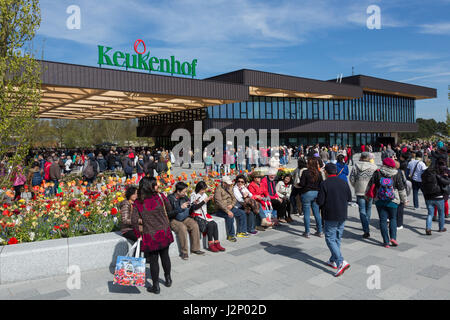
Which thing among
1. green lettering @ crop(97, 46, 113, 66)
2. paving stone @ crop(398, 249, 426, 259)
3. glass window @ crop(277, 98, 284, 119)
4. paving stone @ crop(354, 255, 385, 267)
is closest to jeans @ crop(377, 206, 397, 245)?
paving stone @ crop(398, 249, 426, 259)

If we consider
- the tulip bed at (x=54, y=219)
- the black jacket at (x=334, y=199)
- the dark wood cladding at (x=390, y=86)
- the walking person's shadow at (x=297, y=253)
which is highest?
the dark wood cladding at (x=390, y=86)

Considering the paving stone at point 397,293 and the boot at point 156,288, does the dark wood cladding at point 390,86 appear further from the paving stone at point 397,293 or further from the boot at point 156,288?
the boot at point 156,288

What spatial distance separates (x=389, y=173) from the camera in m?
6.58

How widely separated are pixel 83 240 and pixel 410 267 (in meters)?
5.34

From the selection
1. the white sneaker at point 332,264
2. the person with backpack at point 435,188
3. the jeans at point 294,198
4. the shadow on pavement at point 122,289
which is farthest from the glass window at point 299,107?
the shadow on pavement at point 122,289

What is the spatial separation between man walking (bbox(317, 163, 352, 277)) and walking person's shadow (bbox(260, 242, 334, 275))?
0.29 m

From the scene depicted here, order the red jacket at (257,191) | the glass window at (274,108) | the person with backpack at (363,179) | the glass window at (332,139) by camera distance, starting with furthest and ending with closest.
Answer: the glass window at (332,139) → the glass window at (274,108) → the red jacket at (257,191) → the person with backpack at (363,179)

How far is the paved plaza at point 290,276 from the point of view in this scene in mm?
4664

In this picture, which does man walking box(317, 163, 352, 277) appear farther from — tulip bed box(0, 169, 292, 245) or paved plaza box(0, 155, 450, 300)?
tulip bed box(0, 169, 292, 245)

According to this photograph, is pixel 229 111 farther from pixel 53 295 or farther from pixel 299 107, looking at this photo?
pixel 53 295

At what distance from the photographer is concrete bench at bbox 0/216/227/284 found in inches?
202

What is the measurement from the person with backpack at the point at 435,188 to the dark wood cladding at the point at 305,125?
25.6 m
